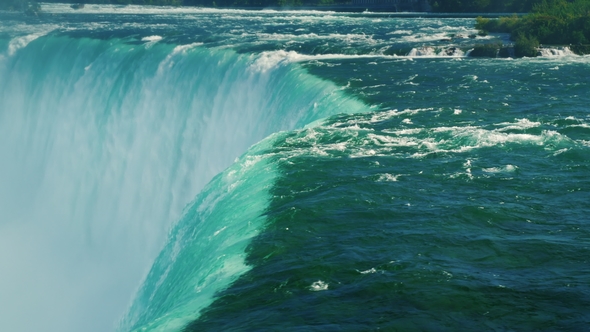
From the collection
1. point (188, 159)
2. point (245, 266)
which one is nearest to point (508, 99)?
point (188, 159)

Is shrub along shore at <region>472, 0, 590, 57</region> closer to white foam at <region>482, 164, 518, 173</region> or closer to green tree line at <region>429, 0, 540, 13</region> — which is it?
white foam at <region>482, 164, 518, 173</region>

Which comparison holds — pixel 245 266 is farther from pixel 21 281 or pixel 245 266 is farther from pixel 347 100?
pixel 21 281

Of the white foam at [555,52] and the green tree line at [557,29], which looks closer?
the white foam at [555,52]

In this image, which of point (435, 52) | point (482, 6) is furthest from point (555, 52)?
point (482, 6)

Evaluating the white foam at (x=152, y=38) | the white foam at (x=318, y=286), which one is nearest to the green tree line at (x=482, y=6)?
the white foam at (x=152, y=38)

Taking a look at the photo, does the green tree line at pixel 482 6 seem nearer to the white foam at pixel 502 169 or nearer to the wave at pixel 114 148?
the wave at pixel 114 148

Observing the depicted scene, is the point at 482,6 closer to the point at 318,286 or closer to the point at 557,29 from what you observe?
the point at 557,29

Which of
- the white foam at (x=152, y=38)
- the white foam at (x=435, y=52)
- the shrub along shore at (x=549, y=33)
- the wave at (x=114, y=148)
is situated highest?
the shrub along shore at (x=549, y=33)
